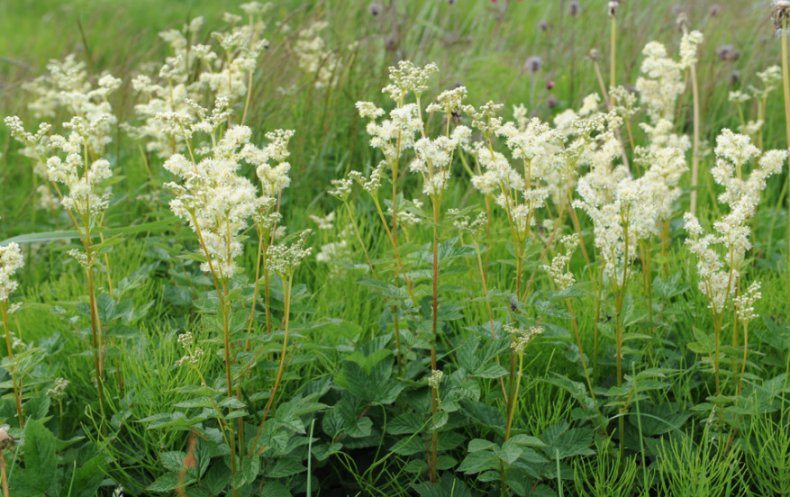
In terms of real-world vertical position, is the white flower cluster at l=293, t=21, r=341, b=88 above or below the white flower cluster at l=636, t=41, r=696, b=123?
above

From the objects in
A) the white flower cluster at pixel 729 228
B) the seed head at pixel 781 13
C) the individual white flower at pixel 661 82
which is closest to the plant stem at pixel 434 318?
the white flower cluster at pixel 729 228

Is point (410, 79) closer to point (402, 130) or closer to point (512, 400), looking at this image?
point (402, 130)

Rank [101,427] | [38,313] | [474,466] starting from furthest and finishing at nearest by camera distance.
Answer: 1. [38,313]
2. [101,427]
3. [474,466]

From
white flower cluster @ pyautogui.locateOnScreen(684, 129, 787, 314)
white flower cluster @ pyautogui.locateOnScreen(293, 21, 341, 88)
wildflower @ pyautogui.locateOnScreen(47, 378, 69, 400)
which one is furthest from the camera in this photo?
white flower cluster @ pyautogui.locateOnScreen(293, 21, 341, 88)

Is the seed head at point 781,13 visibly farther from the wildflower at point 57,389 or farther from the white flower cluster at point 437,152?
the wildflower at point 57,389

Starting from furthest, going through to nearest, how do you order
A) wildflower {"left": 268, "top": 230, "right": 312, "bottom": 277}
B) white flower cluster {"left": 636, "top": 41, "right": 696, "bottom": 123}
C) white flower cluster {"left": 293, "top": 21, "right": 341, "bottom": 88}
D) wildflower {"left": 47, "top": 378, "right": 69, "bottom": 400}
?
1. white flower cluster {"left": 293, "top": 21, "right": 341, "bottom": 88}
2. white flower cluster {"left": 636, "top": 41, "right": 696, "bottom": 123}
3. wildflower {"left": 47, "top": 378, "right": 69, "bottom": 400}
4. wildflower {"left": 268, "top": 230, "right": 312, "bottom": 277}

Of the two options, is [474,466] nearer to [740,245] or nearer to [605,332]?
[605,332]

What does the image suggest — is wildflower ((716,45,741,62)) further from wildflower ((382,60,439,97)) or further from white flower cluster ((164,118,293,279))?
white flower cluster ((164,118,293,279))

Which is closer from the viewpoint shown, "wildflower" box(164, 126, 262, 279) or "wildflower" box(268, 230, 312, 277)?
"wildflower" box(164, 126, 262, 279)

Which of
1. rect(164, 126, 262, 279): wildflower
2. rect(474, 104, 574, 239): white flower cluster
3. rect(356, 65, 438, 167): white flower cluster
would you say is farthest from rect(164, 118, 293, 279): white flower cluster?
rect(474, 104, 574, 239): white flower cluster

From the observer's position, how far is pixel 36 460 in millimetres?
2072

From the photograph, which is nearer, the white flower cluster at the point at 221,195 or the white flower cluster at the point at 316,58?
the white flower cluster at the point at 221,195

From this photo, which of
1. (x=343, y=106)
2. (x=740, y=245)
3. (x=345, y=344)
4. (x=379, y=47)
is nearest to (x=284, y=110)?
(x=343, y=106)

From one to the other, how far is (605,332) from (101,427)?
1350 mm
